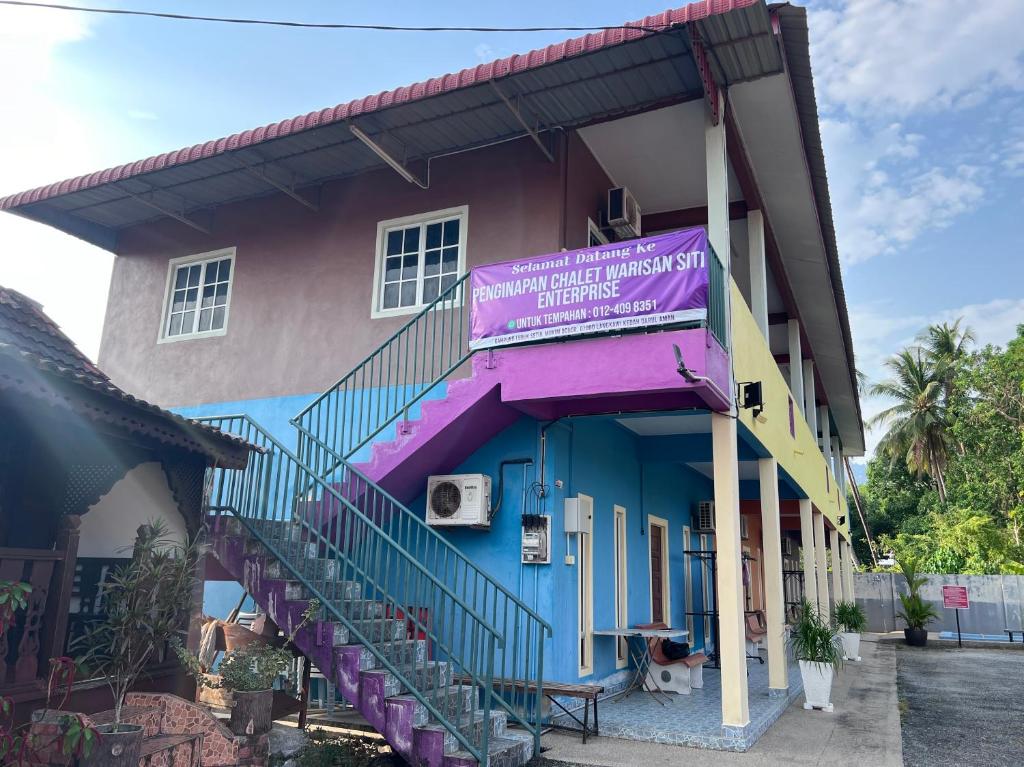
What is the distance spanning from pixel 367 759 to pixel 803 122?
7855mm

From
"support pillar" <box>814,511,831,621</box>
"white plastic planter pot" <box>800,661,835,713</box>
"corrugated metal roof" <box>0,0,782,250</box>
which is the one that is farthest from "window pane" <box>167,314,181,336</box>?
"support pillar" <box>814,511,831,621</box>

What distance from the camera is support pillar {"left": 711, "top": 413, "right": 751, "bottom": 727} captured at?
6980 mm

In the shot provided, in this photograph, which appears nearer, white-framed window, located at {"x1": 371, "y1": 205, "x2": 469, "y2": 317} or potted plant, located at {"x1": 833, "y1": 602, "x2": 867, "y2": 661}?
white-framed window, located at {"x1": 371, "y1": 205, "x2": 469, "y2": 317}

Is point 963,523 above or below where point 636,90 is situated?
below

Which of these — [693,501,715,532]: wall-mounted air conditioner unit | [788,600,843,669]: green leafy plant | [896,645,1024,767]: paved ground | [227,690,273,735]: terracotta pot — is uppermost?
[693,501,715,532]: wall-mounted air conditioner unit

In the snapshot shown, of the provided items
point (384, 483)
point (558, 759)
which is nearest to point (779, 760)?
point (558, 759)

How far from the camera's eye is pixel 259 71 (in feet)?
25.7

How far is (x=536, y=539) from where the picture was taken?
26.1 feet

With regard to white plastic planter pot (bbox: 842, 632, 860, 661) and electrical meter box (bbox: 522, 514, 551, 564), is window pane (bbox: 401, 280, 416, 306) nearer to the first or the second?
electrical meter box (bbox: 522, 514, 551, 564)

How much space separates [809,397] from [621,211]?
304 inches

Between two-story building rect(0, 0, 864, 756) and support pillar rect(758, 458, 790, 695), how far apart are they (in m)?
0.04

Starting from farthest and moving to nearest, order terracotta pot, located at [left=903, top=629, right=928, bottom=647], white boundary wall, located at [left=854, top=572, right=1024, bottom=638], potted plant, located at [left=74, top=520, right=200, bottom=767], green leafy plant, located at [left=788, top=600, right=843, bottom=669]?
white boundary wall, located at [left=854, top=572, right=1024, bottom=638] → terracotta pot, located at [left=903, top=629, right=928, bottom=647] → green leafy plant, located at [left=788, top=600, right=843, bottom=669] → potted plant, located at [left=74, top=520, right=200, bottom=767]

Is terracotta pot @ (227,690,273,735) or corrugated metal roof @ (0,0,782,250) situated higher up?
corrugated metal roof @ (0,0,782,250)

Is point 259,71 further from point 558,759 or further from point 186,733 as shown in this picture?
point 558,759
